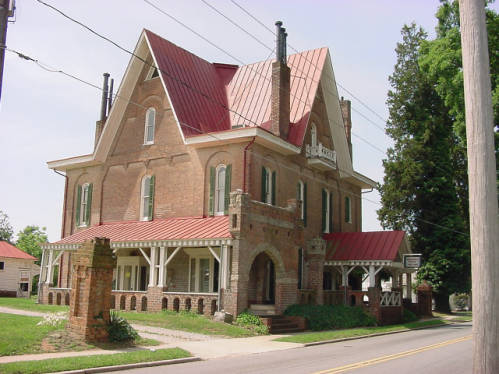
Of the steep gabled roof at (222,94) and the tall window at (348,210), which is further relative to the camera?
the tall window at (348,210)

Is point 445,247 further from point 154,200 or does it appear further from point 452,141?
point 154,200

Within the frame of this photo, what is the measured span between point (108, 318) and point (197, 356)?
267 cm

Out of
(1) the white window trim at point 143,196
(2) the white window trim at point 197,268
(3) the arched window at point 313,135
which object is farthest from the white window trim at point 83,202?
(3) the arched window at point 313,135

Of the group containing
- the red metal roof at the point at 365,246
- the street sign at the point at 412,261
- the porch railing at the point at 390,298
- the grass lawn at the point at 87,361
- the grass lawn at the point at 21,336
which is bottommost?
the grass lawn at the point at 87,361

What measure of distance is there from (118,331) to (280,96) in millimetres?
16214

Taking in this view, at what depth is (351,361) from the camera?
1330 cm

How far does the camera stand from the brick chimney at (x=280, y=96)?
2769 centimetres

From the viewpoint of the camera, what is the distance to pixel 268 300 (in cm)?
2638

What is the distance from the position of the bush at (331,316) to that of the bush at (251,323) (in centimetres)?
266

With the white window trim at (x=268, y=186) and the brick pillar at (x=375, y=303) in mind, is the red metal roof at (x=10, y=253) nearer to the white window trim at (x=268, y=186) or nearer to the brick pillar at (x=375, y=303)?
the white window trim at (x=268, y=186)

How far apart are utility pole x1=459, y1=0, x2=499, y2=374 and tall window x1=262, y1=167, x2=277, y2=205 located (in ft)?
67.8

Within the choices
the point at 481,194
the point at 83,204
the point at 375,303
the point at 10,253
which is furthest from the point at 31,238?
the point at 481,194

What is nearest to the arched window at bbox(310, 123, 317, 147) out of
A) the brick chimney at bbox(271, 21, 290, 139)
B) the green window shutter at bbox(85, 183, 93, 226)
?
the brick chimney at bbox(271, 21, 290, 139)

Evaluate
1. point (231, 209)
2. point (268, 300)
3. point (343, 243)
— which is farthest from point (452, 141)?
point (231, 209)
